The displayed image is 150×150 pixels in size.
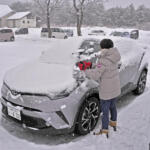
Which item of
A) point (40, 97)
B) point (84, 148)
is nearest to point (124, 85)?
point (84, 148)

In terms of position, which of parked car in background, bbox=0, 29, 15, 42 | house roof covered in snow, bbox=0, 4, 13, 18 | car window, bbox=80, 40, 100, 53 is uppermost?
car window, bbox=80, 40, 100, 53

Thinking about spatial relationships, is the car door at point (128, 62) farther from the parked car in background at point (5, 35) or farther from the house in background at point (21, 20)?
the house in background at point (21, 20)

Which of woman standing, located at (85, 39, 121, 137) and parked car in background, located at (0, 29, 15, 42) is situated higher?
Answer: woman standing, located at (85, 39, 121, 137)

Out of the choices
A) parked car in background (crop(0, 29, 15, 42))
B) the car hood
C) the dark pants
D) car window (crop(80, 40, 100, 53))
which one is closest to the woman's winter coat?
the dark pants

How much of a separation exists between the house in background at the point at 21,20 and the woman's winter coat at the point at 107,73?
58.1 metres

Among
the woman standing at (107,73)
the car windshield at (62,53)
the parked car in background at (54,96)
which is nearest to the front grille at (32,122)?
the parked car in background at (54,96)

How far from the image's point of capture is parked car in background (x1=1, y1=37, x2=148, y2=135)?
282 centimetres

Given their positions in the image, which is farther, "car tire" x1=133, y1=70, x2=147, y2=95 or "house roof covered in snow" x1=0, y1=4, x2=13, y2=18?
"house roof covered in snow" x1=0, y1=4, x2=13, y2=18

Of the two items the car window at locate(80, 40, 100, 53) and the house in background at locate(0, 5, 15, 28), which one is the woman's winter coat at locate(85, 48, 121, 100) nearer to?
the car window at locate(80, 40, 100, 53)

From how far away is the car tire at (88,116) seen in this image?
10.2ft

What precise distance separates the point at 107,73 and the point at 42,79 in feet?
3.36

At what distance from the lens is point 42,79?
10.4 ft

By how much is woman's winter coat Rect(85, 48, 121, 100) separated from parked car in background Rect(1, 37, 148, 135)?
0.82 feet

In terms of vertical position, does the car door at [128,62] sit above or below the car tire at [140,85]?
above
